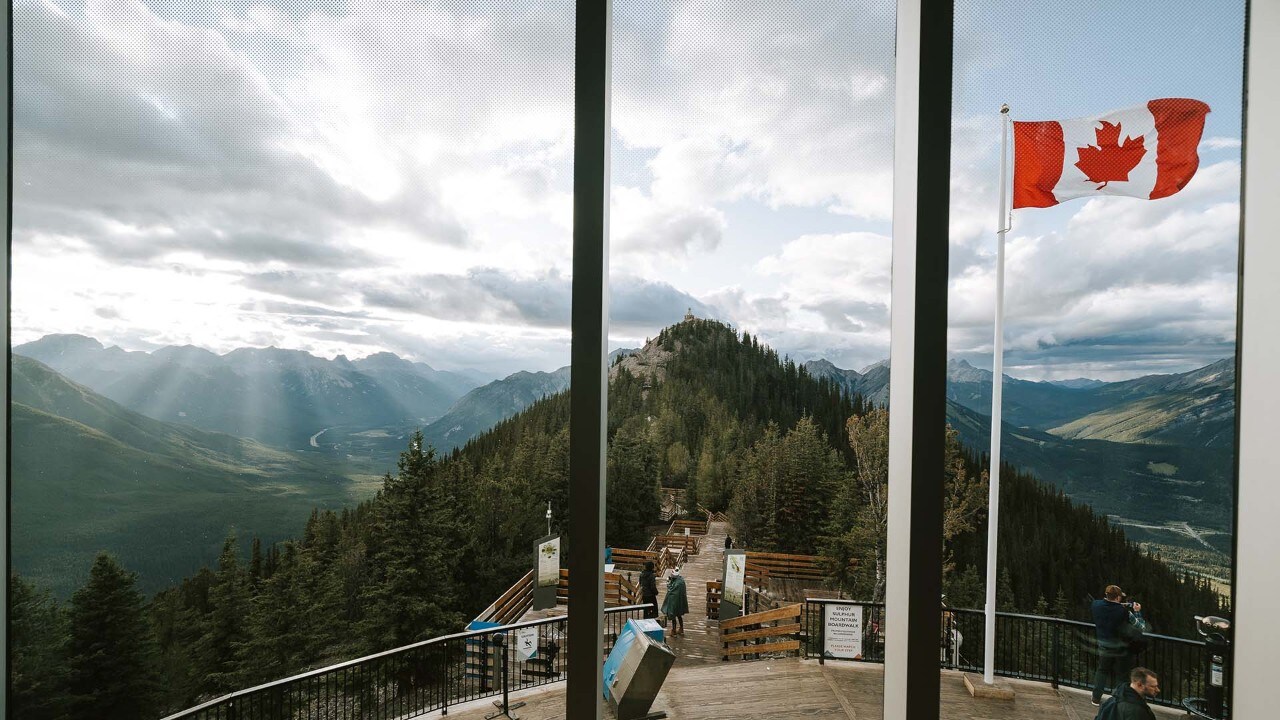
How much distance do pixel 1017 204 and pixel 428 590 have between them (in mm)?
3523

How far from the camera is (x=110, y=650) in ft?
5.81

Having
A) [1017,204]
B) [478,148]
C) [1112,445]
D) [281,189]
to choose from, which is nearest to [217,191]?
[281,189]

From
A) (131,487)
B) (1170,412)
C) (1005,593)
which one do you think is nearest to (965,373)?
(1170,412)

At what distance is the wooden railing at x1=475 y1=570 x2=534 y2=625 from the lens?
2.31 metres

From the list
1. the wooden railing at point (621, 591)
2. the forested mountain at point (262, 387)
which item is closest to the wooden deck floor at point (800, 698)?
the wooden railing at point (621, 591)

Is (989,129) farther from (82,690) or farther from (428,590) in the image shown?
(82,690)

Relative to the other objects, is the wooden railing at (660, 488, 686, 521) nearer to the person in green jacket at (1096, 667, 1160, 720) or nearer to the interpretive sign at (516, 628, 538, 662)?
the interpretive sign at (516, 628, 538, 662)

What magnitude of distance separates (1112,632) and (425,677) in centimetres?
341

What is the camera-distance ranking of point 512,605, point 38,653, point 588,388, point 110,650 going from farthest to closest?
1. point 512,605
2. point 110,650
3. point 38,653
4. point 588,388

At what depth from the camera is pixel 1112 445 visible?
2178mm

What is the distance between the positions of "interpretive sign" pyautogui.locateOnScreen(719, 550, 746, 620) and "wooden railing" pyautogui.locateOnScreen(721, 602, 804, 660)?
0.04m

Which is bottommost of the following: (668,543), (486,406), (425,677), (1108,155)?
(425,677)

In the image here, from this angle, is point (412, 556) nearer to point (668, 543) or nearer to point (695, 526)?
point (668, 543)

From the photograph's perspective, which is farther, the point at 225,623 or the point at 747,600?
the point at 747,600
